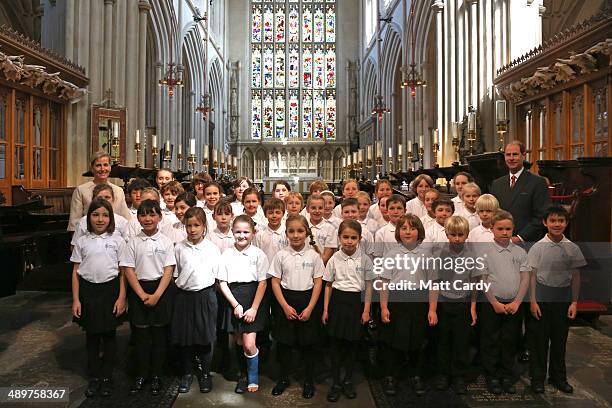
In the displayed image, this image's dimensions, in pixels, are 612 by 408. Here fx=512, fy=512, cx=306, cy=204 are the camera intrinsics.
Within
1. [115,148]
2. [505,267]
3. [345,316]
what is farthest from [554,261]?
[115,148]

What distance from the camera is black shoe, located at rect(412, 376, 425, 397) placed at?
11.2 feet

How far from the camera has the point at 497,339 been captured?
355 centimetres

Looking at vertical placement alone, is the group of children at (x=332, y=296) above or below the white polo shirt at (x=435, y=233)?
below

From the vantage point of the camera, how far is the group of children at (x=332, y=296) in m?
3.48

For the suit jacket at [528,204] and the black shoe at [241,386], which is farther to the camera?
the suit jacket at [528,204]

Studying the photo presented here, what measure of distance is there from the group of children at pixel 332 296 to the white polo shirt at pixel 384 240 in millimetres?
136

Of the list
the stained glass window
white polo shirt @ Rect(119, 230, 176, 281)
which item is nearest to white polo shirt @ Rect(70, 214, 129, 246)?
white polo shirt @ Rect(119, 230, 176, 281)

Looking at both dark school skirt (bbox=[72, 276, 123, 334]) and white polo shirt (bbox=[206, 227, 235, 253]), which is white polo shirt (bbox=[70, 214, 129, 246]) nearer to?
dark school skirt (bbox=[72, 276, 123, 334])

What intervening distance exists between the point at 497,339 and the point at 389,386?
0.82 m

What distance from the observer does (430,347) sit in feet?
12.7

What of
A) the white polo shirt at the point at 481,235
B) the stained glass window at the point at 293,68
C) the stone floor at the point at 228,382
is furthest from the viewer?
the stained glass window at the point at 293,68

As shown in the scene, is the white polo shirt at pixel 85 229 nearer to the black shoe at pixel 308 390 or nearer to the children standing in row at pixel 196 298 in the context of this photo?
the children standing in row at pixel 196 298

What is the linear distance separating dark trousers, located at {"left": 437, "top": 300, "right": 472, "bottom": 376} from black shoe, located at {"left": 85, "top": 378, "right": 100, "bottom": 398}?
234 centimetres

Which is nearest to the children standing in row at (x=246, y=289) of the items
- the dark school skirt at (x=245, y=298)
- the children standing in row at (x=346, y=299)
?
the dark school skirt at (x=245, y=298)
